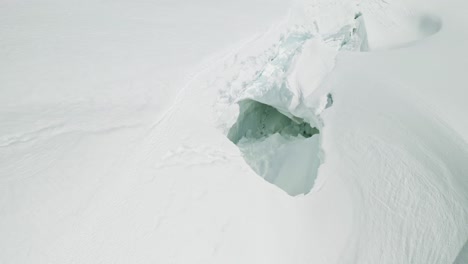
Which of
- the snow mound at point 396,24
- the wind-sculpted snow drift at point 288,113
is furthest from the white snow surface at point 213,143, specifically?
the snow mound at point 396,24

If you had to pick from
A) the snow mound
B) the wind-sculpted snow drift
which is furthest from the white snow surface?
the snow mound

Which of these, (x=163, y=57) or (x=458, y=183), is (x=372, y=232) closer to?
(x=458, y=183)

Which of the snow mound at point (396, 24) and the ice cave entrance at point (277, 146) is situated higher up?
the snow mound at point (396, 24)

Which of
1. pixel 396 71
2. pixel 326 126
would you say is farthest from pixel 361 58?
pixel 326 126

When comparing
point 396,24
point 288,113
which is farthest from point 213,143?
point 396,24

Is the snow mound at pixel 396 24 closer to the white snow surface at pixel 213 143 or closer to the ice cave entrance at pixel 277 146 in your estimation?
the white snow surface at pixel 213 143

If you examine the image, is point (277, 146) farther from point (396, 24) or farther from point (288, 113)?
point (396, 24)

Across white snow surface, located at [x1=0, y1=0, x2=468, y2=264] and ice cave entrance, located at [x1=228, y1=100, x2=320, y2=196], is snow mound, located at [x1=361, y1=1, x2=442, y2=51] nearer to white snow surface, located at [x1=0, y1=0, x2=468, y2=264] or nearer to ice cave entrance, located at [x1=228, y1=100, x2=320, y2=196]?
white snow surface, located at [x1=0, y1=0, x2=468, y2=264]
